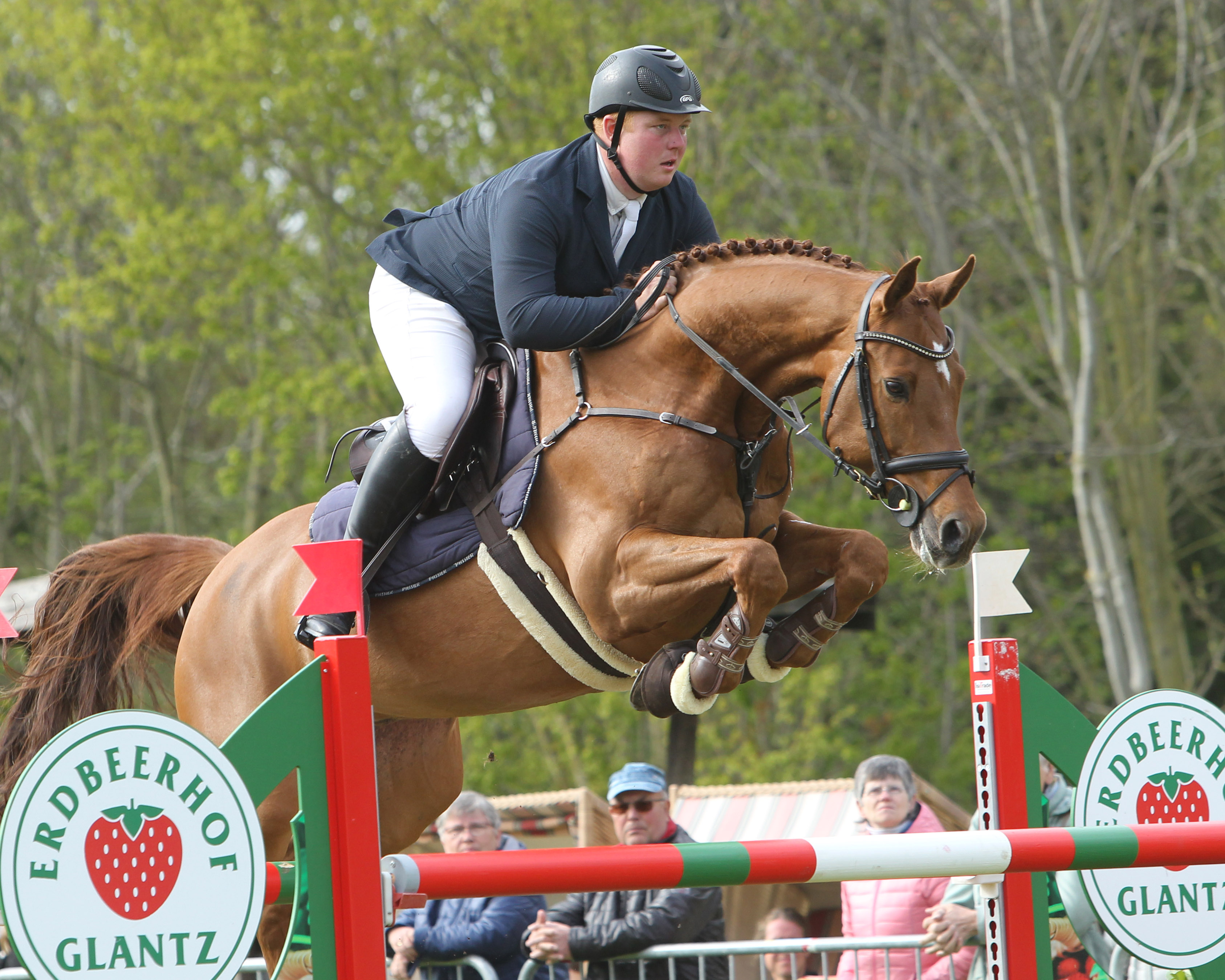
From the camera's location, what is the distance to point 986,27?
1150 centimetres

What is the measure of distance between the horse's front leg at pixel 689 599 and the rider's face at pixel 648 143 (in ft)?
2.96

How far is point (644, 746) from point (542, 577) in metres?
10.5

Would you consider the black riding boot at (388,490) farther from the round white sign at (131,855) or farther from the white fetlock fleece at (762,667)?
the round white sign at (131,855)

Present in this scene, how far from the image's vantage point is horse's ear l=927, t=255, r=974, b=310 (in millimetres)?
3273

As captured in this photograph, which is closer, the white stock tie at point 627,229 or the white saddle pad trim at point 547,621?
the white saddle pad trim at point 547,621

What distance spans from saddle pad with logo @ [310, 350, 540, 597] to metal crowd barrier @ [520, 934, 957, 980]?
1494 millimetres

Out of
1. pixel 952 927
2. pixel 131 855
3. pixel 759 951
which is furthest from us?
pixel 759 951

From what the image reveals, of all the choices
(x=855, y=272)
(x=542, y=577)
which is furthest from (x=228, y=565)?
(x=855, y=272)

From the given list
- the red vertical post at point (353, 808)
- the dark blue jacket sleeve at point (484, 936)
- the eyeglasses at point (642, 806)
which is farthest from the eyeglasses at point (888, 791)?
the red vertical post at point (353, 808)

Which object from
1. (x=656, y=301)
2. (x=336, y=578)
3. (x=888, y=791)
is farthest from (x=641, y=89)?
(x=888, y=791)

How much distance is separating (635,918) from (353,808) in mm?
2360

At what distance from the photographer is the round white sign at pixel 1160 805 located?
302 centimetres

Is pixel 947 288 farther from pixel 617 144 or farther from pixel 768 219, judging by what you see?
pixel 768 219

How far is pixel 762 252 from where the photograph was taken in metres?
3.58
